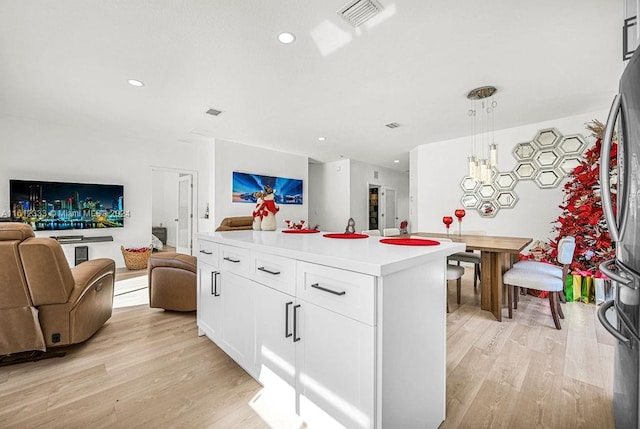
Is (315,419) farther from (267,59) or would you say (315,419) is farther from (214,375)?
(267,59)

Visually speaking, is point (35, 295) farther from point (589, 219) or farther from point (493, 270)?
point (589, 219)

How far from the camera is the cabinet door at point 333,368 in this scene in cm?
96

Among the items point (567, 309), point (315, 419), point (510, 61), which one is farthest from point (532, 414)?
point (510, 61)

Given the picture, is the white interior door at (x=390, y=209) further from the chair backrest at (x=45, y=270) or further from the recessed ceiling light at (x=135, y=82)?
the chair backrest at (x=45, y=270)

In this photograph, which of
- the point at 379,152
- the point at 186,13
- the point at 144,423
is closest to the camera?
the point at 144,423

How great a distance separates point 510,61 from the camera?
2.61 meters

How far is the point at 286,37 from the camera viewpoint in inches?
88.4

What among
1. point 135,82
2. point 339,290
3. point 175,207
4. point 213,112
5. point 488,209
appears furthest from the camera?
point 175,207

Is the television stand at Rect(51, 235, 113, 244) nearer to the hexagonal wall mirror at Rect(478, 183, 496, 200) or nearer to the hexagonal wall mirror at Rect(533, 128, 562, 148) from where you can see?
the hexagonal wall mirror at Rect(478, 183, 496, 200)

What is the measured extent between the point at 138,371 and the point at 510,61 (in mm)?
3940

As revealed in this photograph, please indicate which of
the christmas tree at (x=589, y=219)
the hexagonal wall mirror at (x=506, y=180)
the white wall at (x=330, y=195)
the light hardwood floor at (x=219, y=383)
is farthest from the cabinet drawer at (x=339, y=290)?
the white wall at (x=330, y=195)

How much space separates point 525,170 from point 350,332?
4.94 m

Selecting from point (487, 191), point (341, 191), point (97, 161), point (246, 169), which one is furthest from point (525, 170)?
point (97, 161)

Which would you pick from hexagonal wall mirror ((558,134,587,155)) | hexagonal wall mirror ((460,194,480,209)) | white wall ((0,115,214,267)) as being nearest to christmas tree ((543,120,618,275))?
hexagonal wall mirror ((558,134,587,155))
